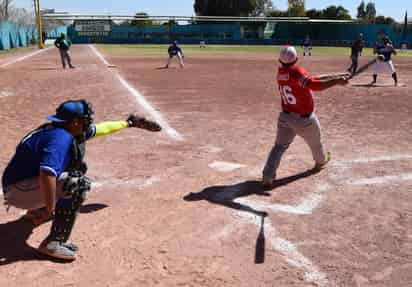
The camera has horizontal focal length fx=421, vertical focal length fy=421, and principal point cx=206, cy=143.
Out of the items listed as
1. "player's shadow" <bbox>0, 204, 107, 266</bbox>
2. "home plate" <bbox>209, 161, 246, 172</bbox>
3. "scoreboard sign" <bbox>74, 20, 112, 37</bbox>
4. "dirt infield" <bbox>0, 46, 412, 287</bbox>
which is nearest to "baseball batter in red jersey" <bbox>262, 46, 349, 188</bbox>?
"dirt infield" <bbox>0, 46, 412, 287</bbox>

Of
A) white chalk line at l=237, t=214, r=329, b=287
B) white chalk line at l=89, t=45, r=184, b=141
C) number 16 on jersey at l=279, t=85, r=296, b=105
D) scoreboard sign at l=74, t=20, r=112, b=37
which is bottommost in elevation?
white chalk line at l=237, t=214, r=329, b=287

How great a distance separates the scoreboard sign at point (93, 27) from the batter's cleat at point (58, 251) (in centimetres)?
8596

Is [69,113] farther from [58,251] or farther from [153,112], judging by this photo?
[153,112]

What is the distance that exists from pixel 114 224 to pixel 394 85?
15.8m

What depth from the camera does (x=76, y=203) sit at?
12.1 ft

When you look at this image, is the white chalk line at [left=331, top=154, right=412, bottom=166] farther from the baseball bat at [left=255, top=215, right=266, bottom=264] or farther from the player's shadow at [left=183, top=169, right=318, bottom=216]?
the baseball bat at [left=255, top=215, right=266, bottom=264]

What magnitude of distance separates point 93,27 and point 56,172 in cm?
8725

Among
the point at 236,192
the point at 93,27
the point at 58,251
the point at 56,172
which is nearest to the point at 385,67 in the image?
the point at 236,192

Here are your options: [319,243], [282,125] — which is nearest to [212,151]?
[282,125]

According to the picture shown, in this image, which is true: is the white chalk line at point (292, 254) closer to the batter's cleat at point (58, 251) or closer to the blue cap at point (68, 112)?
the batter's cleat at point (58, 251)

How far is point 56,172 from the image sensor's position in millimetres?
3174

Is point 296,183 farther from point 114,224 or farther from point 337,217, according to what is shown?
point 114,224

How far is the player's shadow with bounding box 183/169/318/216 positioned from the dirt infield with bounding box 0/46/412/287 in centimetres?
2

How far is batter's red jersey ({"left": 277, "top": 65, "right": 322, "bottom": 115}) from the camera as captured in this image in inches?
198
